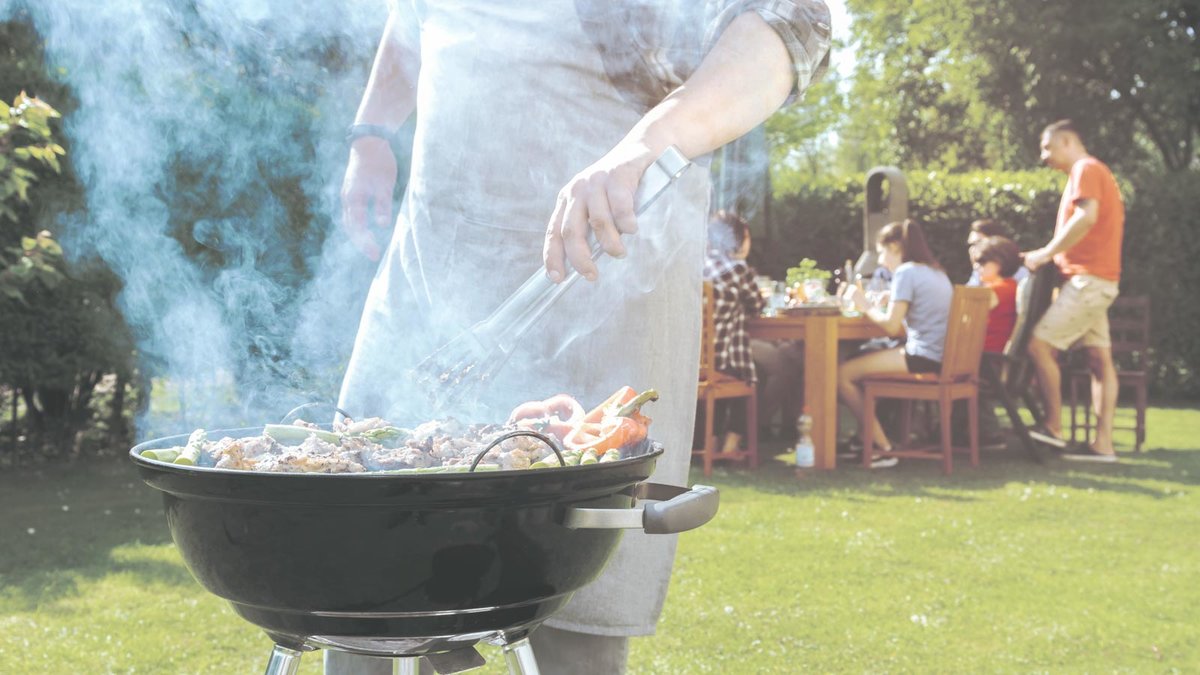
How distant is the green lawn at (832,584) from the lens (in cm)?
328

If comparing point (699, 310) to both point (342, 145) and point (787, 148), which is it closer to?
point (342, 145)

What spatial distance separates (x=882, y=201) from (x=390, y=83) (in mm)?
8967

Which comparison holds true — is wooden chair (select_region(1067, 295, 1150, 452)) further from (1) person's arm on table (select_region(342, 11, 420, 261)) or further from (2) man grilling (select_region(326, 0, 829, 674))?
(1) person's arm on table (select_region(342, 11, 420, 261))

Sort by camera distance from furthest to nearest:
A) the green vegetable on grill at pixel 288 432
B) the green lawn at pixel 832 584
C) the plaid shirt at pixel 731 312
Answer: the plaid shirt at pixel 731 312, the green lawn at pixel 832 584, the green vegetable on grill at pixel 288 432

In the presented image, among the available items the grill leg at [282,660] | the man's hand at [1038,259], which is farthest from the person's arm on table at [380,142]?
the man's hand at [1038,259]

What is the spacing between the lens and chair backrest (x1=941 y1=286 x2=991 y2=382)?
20.6 ft

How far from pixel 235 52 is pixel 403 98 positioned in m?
0.52

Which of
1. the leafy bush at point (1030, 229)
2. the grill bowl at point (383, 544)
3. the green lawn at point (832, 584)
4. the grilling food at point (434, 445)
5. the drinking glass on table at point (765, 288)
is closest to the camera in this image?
the grill bowl at point (383, 544)

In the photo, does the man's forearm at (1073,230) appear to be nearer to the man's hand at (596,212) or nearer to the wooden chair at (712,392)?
the wooden chair at (712,392)

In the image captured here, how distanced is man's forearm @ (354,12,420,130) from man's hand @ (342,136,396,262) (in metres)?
0.07

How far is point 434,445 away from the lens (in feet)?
4.68

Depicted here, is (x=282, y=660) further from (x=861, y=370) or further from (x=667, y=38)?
(x=861, y=370)

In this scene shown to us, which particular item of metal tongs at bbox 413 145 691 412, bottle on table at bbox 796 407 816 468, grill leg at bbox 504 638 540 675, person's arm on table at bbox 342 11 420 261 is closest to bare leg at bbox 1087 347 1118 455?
bottle on table at bbox 796 407 816 468

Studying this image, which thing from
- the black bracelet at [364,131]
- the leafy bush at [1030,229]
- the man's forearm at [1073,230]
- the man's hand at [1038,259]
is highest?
the leafy bush at [1030,229]
